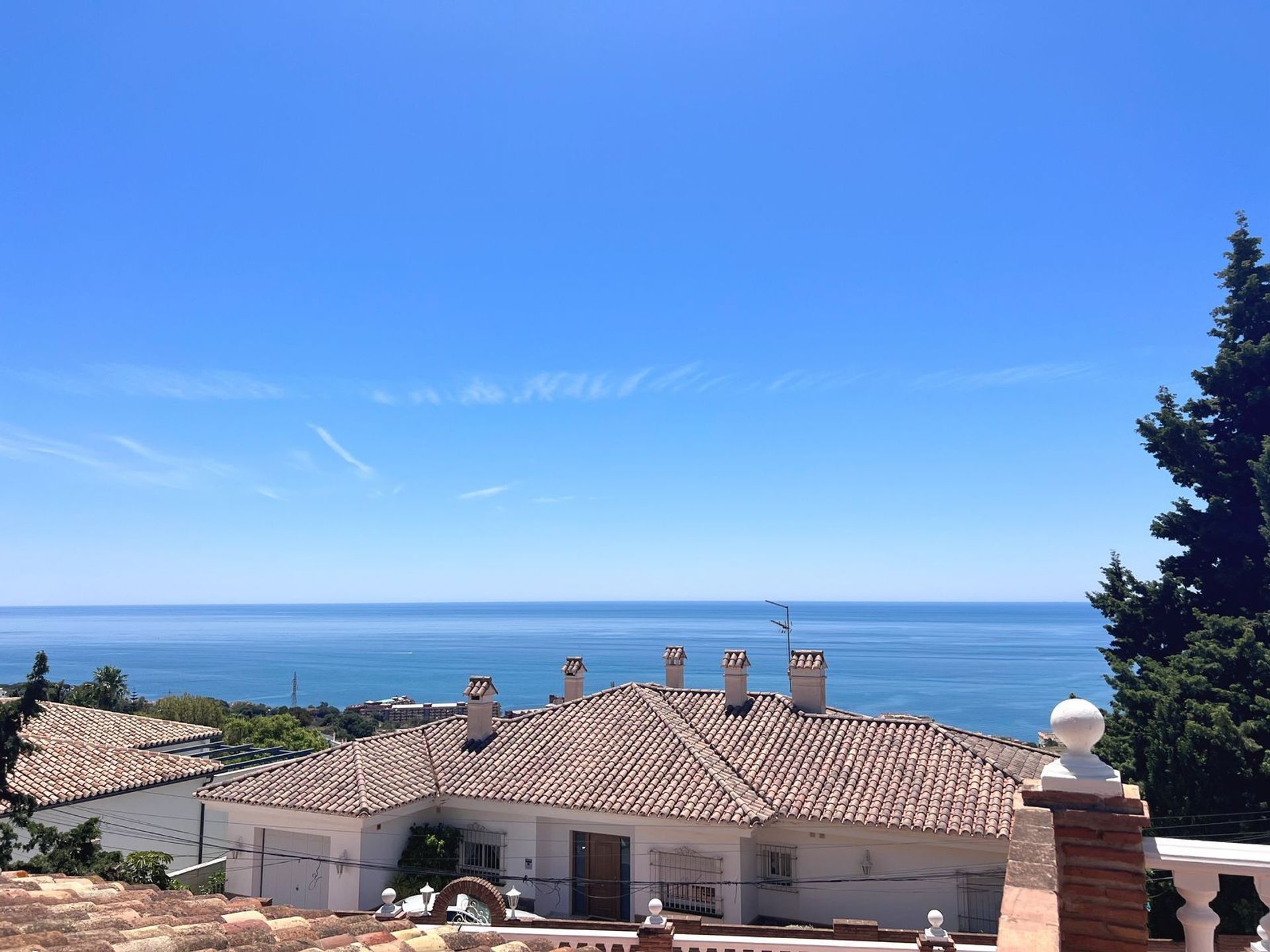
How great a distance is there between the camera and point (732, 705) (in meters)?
21.6

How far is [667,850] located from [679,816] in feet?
4.06

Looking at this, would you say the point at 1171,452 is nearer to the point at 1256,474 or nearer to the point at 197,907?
the point at 1256,474

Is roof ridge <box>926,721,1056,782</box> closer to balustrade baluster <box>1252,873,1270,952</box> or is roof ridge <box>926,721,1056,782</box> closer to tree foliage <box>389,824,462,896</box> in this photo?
tree foliage <box>389,824,462,896</box>

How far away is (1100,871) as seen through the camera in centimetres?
301

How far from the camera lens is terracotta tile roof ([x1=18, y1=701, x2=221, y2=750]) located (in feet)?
68.6

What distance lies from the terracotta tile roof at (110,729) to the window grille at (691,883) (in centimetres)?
1538

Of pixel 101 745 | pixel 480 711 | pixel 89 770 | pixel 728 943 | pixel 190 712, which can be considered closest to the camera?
pixel 728 943

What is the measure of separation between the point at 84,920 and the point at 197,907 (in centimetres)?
102

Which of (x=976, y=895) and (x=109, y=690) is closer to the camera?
(x=976, y=895)

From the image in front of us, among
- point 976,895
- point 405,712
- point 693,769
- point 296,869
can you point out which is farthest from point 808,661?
point 405,712

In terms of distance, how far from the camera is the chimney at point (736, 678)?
21.4m

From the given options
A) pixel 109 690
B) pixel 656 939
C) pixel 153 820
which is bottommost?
pixel 153 820

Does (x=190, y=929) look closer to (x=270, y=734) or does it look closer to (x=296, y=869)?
(x=296, y=869)

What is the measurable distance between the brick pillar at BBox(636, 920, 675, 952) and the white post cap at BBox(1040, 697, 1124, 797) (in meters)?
6.21
